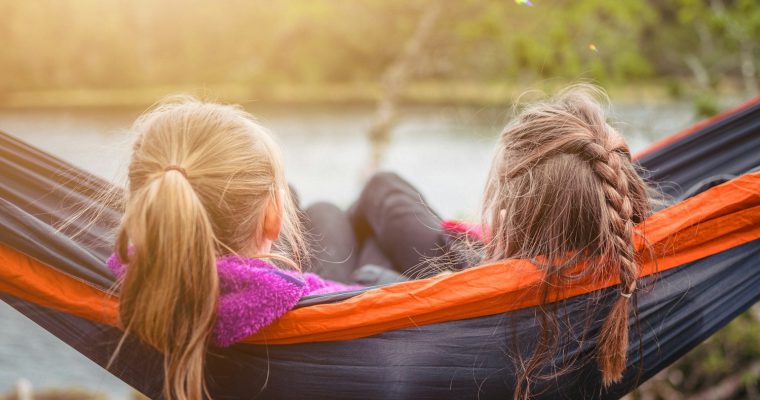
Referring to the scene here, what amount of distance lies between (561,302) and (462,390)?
249mm

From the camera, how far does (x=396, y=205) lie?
1872 millimetres

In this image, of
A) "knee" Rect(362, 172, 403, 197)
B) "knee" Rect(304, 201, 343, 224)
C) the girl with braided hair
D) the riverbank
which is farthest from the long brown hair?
the riverbank

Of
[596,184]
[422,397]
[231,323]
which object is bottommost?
[422,397]

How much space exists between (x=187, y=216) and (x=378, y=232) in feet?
3.15

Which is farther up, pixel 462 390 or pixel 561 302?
pixel 561 302

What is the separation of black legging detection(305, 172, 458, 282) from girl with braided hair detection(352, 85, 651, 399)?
46 centimetres

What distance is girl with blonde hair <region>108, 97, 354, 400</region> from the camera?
3.40ft

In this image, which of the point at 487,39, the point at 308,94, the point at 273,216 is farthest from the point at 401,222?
the point at 308,94

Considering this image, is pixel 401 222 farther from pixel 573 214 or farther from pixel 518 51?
pixel 518 51

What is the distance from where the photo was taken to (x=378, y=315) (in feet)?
3.72

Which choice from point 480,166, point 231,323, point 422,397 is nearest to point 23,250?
point 231,323

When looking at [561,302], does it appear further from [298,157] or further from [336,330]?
[298,157]

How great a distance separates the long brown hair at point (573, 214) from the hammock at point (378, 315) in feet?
0.10

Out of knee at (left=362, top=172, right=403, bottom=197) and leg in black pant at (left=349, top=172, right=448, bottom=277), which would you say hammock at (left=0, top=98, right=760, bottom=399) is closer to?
leg in black pant at (left=349, top=172, right=448, bottom=277)
